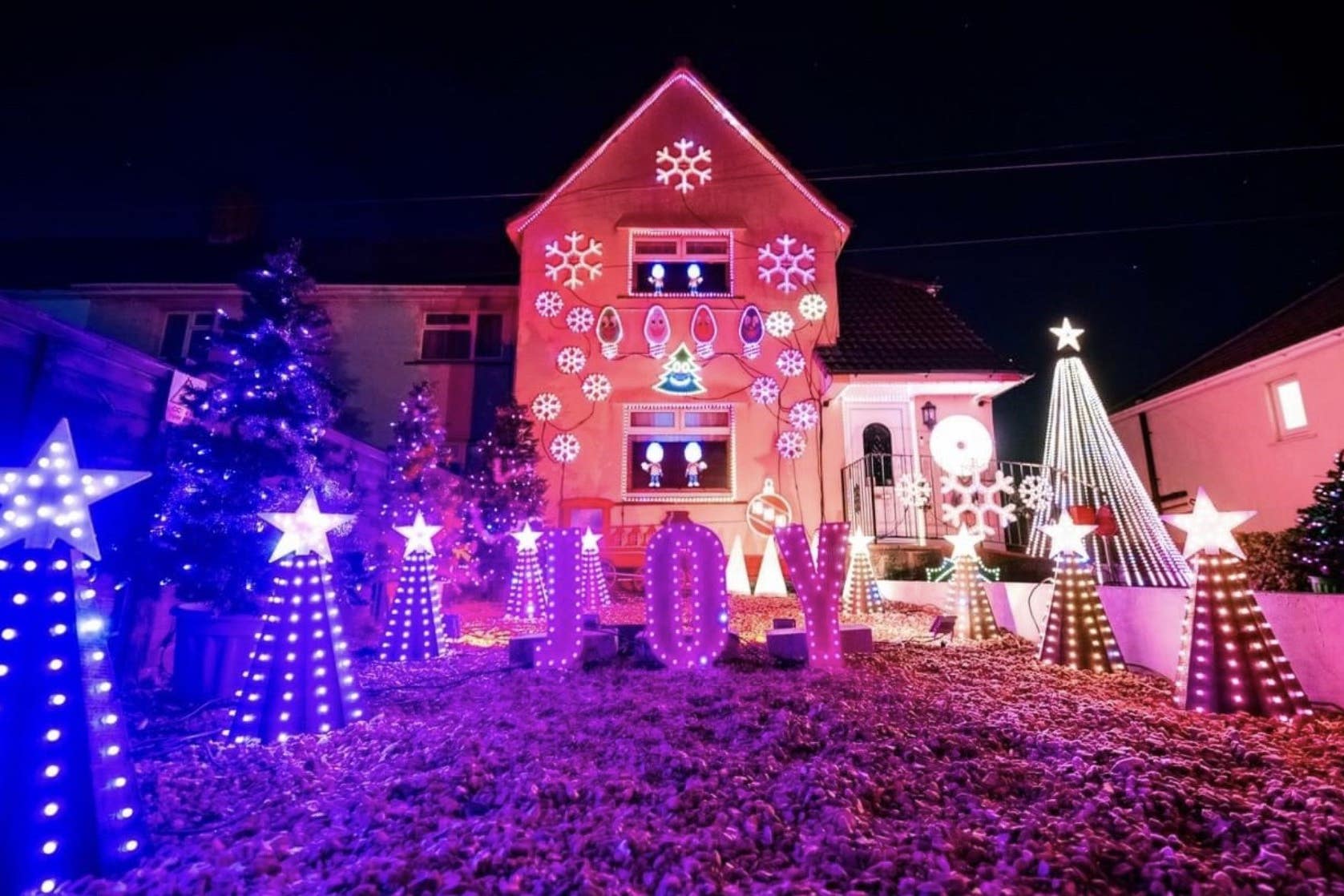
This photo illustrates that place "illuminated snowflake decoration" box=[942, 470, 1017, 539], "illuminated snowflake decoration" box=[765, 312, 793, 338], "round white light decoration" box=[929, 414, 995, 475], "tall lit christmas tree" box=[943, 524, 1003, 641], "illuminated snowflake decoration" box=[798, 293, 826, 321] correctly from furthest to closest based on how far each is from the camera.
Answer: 1. "illuminated snowflake decoration" box=[798, 293, 826, 321]
2. "illuminated snowflake decoration" box=[765, 312, 793, 338]
3. "illuminated snowflake decoration" box=[942, 470, 1017, 539]
4. "round white light decoration" box=[929, 414, 995, 475]
5. "tall lit christmas tree" box=[943, 524, 1003, 641]

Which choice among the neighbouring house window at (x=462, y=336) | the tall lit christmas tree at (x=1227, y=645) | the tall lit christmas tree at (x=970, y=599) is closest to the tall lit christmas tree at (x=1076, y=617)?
the tall lit christmas tree at (x=1227, y=645)

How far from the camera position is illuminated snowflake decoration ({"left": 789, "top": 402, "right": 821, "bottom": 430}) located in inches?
466

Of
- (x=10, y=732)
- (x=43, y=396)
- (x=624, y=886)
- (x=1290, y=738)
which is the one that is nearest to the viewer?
(x=624, y=886)

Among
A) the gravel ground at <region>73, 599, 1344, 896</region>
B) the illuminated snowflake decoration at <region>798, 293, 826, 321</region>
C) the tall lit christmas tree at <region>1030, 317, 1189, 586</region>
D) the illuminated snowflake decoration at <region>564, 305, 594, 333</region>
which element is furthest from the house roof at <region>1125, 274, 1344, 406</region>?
the illuminated snowflake decoration at <region>564, 305, 594, 333</region>

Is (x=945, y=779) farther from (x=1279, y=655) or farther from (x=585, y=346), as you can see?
(x=585, y=346)

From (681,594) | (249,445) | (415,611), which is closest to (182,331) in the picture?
(249,445)

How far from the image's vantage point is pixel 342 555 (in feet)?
20.8

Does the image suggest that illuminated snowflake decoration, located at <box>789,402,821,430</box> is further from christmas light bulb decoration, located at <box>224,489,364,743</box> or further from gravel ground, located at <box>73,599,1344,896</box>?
christmas light bulb decoration, located at <box>224,489,364,743</box>

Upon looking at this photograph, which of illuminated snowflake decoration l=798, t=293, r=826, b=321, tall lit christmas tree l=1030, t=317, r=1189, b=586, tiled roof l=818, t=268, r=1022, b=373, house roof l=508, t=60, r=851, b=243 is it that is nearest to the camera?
tall lit christmas tree l=1030, t=317, r=1189, b=586

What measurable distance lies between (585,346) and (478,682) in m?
8.22

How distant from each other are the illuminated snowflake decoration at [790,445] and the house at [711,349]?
0.09ft

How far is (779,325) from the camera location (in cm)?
1211

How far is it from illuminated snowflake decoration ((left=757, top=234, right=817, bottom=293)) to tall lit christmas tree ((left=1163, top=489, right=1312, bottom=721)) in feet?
29.5

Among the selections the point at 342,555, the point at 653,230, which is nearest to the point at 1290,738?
the point at 342,555
